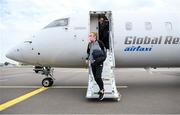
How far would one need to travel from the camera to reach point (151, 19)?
13.4 meters

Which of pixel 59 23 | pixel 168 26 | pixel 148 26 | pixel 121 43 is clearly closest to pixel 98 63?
pixel 121 43

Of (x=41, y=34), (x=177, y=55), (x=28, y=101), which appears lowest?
(x=28, y=101)

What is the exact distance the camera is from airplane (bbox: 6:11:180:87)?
42.3 feet

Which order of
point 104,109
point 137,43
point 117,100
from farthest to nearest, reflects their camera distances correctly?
point 137,43
point 117,100
point 104,109

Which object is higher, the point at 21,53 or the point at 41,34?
the point at 41,34

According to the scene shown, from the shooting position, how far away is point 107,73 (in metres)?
11.0

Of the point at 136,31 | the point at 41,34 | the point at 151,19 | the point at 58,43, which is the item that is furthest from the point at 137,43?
the point at 41,34

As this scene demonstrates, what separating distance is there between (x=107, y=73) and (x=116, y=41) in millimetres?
2302

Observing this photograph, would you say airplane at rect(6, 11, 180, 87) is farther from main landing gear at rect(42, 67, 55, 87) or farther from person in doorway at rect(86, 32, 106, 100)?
person in doorway at rect(86, 32, 106, 100)

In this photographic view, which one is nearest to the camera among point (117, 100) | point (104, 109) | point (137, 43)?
point (104, 109)

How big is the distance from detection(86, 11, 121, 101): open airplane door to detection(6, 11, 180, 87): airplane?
4 centimetres

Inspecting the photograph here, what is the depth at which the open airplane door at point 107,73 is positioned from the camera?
10.1m

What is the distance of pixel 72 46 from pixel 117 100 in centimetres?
413

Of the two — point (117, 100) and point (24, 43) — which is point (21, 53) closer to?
point (24, 43)
